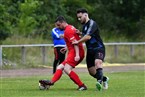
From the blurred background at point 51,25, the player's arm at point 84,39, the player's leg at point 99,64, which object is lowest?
the blurred background at point 51,25

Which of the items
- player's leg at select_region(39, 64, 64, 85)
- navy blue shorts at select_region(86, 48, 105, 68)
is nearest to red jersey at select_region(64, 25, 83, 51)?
navy blue shorts at select_region(86, 48, 105, 68)

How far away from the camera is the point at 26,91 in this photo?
15.5 m

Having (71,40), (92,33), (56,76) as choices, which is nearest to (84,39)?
(92,33)

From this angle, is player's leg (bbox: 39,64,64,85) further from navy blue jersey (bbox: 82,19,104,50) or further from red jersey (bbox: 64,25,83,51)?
navy blue jersey (bbox: 82,19,104,50)

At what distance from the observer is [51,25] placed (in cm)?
3588

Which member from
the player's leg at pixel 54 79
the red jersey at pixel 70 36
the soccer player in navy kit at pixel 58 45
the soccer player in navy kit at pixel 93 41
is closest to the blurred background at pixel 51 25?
the soccer player in navy kit at pixel 58 45

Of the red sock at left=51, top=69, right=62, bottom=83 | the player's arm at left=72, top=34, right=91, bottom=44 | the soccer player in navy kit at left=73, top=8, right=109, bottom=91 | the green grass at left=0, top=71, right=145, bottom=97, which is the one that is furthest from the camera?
the red sock at left=51, top=69, right=62, bottom=83

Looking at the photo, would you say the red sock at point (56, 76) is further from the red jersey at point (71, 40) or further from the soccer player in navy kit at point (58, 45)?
the soccer player in navy kit at point (58, 45)

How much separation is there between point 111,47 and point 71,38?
18.0 m

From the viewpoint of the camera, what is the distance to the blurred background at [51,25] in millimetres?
29581

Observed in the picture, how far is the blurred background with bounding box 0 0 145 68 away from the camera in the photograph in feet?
97.1

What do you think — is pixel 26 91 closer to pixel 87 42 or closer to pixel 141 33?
pixel 87 42

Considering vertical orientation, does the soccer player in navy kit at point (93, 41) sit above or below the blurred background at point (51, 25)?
above

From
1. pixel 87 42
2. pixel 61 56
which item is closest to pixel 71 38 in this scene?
pixel 87 42
